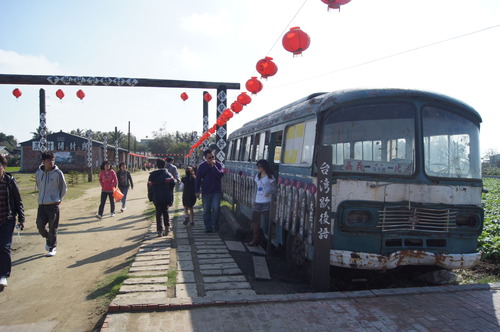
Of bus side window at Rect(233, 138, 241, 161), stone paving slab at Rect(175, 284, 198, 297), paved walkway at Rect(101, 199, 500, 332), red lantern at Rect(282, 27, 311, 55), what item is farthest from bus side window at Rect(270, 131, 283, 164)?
bus side window at Rect(233, 138, 241, 161)

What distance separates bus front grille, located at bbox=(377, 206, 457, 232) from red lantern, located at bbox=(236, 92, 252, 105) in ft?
20.6

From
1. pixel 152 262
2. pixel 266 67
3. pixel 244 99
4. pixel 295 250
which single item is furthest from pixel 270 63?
pixel 152 262

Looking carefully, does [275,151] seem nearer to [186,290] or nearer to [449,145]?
[449,145]

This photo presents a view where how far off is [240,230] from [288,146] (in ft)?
9.10

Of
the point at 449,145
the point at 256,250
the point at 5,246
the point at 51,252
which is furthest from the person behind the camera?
the point at 256,250

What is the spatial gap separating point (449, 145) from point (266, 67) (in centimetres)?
418

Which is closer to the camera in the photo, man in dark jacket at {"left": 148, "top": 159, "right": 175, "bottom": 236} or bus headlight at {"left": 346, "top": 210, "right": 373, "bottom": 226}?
bus headlight at {"left": 346, "top": 210, "right": 373, "bottom": 226}

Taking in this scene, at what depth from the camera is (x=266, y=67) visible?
8.09m

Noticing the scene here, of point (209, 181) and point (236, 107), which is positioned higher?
point (236, 107)

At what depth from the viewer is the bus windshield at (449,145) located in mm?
5125

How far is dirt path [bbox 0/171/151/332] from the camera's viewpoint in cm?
447

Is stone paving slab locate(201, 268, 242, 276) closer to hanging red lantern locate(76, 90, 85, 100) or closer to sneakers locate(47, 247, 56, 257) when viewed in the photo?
sneakers locate(47, 247, 56, 257)

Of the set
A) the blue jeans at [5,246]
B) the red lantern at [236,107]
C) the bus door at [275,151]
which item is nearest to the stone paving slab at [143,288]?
the blue jeans at [5,246]

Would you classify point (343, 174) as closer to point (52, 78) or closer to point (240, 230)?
point (240, 230)
